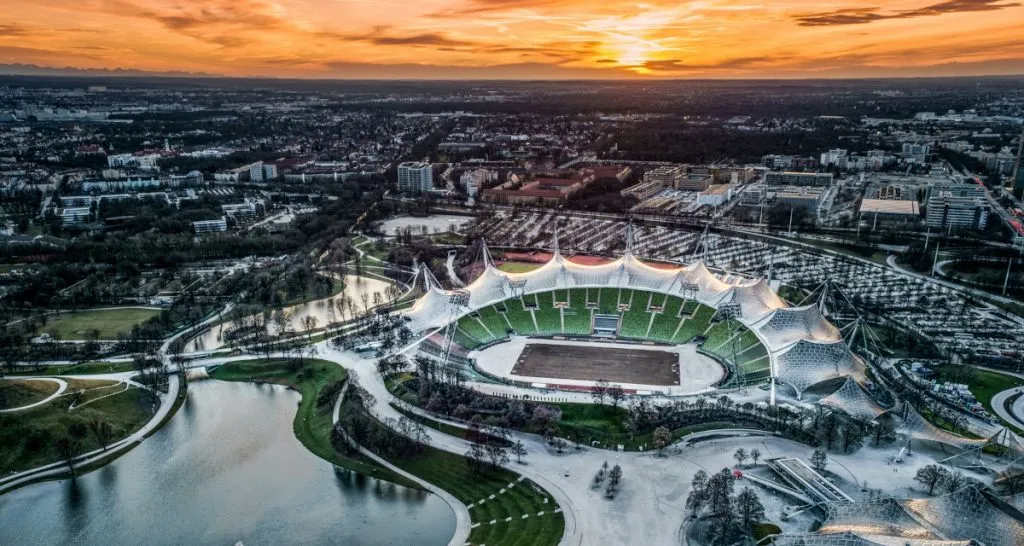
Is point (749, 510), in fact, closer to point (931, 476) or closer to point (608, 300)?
point (931, 476)

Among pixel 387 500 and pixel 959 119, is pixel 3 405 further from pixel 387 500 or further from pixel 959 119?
pixel 959 119

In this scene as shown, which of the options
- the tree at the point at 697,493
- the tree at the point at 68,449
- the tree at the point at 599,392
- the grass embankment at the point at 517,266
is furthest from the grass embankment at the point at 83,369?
the tree at the point at 697,493

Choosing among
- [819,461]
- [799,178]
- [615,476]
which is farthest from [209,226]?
[799,178]

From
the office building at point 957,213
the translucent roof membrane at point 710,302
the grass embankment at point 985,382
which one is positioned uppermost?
the office building at point 957,213

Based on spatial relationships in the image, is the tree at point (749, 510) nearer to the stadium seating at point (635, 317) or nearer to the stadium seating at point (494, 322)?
the stadium seating at point (635, 317)

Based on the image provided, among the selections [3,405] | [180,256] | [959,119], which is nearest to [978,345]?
[3,405]

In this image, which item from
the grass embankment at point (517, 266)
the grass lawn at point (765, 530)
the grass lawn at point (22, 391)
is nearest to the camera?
the grass lawn at point (765, 530)

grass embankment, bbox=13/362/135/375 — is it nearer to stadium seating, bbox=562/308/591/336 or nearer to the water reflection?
the water reflection
